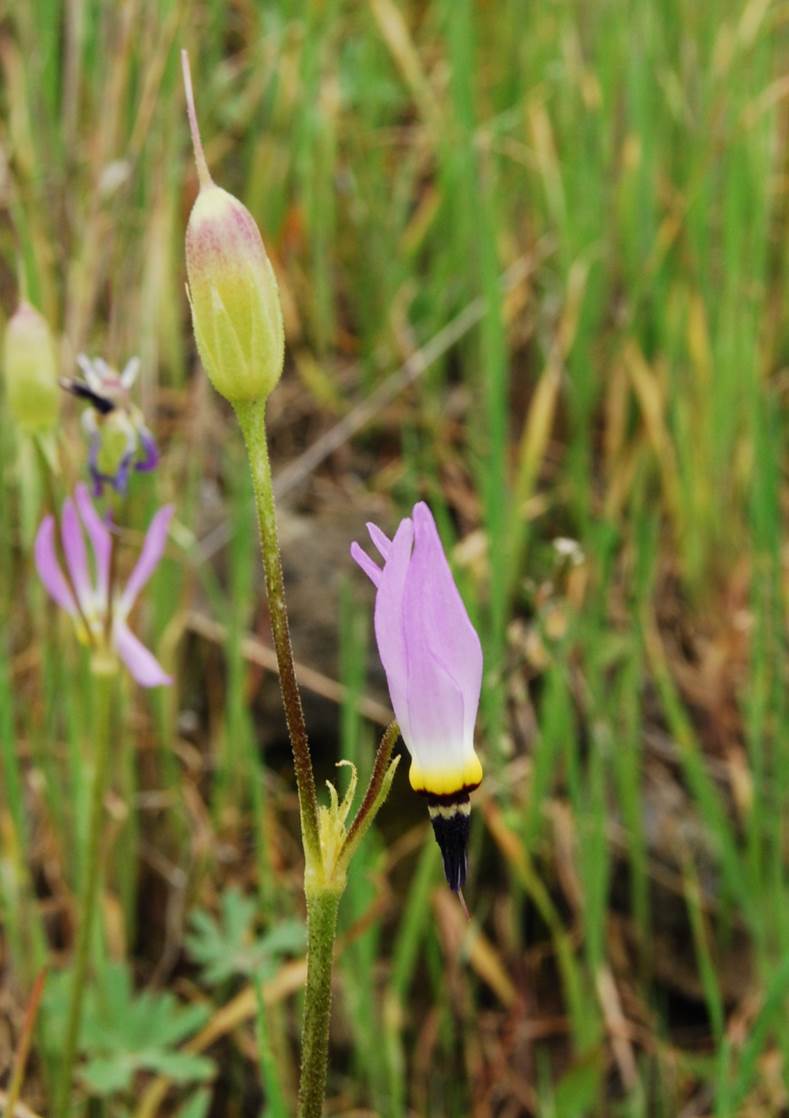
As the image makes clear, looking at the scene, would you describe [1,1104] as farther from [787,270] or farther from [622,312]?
[787,270]

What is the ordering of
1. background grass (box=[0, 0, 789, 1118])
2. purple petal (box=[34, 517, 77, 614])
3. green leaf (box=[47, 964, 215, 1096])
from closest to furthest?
purple petal (box=[34, 517, 77, 614]), green leaf (box=[47, 964, 215, 1096]), background grass (box=[0, 0, 789, 1118])

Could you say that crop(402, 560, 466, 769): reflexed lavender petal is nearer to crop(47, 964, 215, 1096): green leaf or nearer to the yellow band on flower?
the yellow band on flower

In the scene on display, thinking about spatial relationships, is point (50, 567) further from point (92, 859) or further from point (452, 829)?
point (452, 829)

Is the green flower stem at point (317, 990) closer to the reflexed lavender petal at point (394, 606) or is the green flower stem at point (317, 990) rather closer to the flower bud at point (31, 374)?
the reflexed lavender petal at point (394, 606)

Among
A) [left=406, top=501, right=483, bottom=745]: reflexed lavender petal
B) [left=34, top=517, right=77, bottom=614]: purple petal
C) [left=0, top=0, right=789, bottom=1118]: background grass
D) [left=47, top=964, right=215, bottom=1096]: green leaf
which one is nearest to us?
[left=406, top=501, right=483, bottom=745]: reflexed lavender petal

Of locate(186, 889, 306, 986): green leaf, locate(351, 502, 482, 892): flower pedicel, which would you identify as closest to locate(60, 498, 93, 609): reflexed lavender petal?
locate(186, 889, 306, 986): green leaf

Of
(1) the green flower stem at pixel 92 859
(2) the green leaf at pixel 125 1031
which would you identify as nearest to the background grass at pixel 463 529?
(2) the green leaf at pixel 125 1031

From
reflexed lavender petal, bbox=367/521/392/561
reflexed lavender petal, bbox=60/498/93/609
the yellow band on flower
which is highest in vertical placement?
reflexed lavender petal, bbox=60/498/93/609
